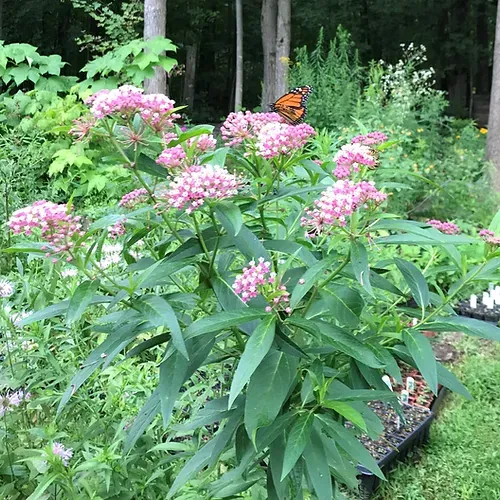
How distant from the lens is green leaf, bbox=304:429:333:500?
112 cm

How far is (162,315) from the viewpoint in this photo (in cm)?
114

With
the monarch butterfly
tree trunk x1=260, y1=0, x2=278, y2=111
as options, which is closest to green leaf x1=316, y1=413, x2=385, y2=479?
the monarch butterfly

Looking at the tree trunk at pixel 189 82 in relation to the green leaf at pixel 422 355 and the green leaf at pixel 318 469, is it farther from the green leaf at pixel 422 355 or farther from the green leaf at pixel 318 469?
the green leaf at pixel 318 469

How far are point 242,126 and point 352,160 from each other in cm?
31

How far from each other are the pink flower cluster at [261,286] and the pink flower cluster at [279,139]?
314mm

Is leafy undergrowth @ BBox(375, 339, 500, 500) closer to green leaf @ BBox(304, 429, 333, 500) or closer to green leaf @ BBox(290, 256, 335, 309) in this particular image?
green leaf @ BBox(304, 429, 333, 500)

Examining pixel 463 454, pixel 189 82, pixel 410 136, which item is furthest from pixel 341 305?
pixel 189 82

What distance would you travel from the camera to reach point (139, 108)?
1276mm

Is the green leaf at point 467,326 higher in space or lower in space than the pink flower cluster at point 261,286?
lower

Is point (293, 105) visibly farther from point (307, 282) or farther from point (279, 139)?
point (307, 282)

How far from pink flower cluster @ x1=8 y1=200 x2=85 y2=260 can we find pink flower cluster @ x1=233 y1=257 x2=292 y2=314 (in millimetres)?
339

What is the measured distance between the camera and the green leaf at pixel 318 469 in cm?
112

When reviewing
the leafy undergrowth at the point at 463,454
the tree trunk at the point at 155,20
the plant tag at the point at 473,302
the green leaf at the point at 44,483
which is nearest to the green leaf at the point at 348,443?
the green leaf at the point at 44,483

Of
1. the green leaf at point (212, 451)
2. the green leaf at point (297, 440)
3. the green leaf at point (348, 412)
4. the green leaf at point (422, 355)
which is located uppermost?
the green leaf at point (422, 355)
